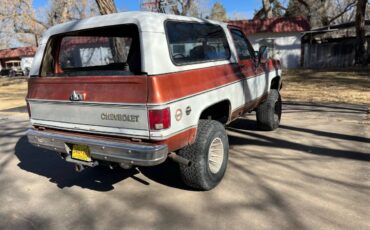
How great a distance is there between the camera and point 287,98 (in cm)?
1096

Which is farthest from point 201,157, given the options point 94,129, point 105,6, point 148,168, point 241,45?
point 105,6

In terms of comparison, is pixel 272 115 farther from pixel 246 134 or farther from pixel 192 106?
pixel 192 106

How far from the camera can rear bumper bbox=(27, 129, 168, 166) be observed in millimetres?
3473

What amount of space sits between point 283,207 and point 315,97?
770 centimetres

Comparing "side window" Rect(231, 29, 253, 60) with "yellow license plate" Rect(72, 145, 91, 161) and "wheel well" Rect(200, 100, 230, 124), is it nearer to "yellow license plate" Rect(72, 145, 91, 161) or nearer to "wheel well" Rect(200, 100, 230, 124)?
"wheel well" Rect(200, 100, 230, 124)

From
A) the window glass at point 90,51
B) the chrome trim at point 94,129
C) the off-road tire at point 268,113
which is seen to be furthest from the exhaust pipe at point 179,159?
the off-road tire at point 268,113

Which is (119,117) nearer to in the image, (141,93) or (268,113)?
(141,93)

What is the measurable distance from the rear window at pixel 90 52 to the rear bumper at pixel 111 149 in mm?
734

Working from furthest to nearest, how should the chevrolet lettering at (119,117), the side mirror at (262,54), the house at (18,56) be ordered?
the house at (18,56), the side mirror at (262,54), the chevrolet lettering at (119,117)

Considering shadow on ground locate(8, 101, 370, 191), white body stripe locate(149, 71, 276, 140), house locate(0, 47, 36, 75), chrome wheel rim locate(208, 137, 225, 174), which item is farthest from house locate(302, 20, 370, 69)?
house locate(0, 47, 36, 75)

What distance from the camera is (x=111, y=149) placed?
3.67 metres

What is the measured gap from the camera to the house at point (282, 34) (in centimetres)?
2534

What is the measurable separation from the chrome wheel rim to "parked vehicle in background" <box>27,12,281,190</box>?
0.5 inches

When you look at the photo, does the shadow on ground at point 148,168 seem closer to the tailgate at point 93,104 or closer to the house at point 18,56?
the tailgate at point 93,104
